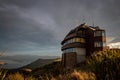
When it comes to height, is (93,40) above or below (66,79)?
above

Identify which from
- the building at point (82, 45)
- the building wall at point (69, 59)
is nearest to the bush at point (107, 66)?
the building at point (82, 45)

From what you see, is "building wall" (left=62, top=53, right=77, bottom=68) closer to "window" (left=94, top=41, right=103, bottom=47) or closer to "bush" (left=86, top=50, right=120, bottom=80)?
"window" (left=94, top=41, right=103, bottom=47)

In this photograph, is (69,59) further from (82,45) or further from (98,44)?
(98,44)

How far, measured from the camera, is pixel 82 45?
→ 48969 mm

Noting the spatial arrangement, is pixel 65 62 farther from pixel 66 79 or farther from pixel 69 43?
pixel 66 79

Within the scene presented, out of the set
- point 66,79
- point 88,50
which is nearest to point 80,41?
point 88,50

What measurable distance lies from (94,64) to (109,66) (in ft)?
2.19

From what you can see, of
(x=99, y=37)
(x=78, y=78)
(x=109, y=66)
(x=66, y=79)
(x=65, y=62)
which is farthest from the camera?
(x=65, y=62)

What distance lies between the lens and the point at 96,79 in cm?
781

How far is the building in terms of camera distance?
155 ft

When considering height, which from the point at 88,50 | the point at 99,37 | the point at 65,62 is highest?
the point at 99,37

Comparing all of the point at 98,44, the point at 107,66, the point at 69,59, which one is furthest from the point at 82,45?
the point at 107,66

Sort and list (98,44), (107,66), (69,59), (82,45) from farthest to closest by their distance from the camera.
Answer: (69,59) → (82,45) → (98,44) → (107,66)

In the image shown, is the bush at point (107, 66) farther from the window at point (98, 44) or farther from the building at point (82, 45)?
the window at point (98, 44)
